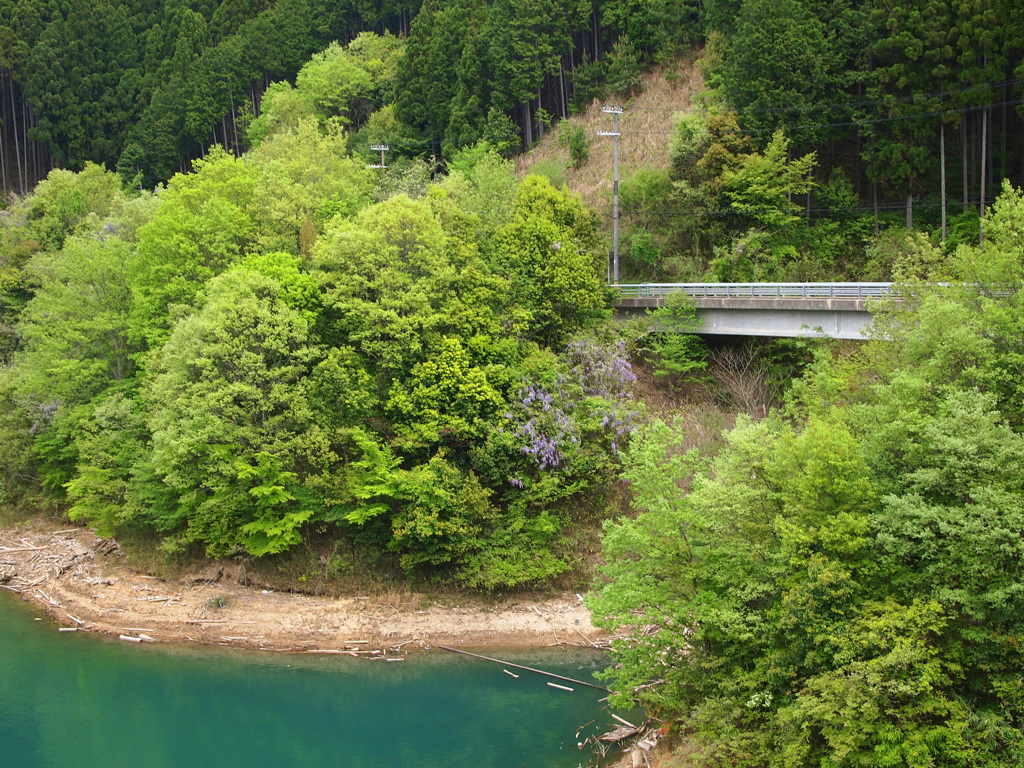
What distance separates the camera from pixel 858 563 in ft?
51.5


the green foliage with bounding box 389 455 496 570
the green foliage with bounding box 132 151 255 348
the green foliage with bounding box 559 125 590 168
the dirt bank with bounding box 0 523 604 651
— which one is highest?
the green foliage with bounding box 559 125 590 168

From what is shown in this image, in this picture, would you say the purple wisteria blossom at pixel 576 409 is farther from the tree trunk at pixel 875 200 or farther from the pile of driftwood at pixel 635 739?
the tree trunk at pixel 875 200

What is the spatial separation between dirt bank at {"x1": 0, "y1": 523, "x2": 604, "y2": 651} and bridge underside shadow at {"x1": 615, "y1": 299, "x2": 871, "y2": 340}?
447 inches

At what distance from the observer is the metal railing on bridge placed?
28062 mm

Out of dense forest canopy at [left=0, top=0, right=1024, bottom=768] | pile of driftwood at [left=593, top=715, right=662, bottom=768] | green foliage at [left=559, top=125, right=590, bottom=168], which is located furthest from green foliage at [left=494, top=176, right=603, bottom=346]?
green foliage at [left=559, top=125, right=590, bottom=168]

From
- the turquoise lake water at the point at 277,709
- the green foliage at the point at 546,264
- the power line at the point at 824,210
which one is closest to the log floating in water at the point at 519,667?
the turquoise lake water at the point at 277,709

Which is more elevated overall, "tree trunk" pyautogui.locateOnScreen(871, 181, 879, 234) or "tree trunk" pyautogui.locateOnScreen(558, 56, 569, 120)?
"tree trunk" pyautogui.locateOnScreen(558, 56, 569, 120)

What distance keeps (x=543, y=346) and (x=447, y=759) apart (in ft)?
52.5

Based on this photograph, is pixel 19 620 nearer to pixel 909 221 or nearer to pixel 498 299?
pixel 498 299

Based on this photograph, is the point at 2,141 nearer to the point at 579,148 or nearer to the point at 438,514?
the point at 579,148

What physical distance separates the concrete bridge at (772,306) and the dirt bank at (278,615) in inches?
451

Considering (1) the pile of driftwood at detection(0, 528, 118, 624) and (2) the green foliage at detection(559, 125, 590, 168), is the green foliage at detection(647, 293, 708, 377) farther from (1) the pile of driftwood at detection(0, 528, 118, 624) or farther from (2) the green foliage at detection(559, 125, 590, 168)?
(1) the pile of driftwood at detection(0, 528, 118, 624)

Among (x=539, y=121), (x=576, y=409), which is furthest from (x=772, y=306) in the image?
(x=539, y=121)

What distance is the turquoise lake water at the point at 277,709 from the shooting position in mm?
20703
